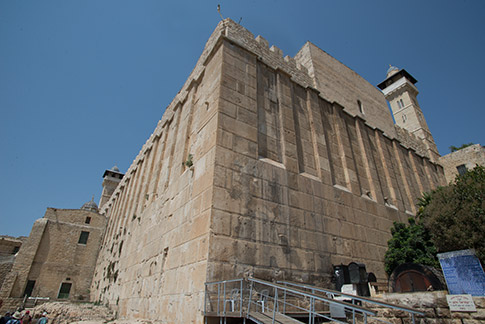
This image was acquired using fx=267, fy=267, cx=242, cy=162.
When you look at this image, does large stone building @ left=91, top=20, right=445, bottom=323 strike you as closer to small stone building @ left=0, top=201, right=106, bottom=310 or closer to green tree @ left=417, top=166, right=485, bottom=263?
green tree @ left=417, top=166, right=485, bottom=263

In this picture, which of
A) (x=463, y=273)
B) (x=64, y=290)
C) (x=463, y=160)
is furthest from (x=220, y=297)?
(x=64, y=290)

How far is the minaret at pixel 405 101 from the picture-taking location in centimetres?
2416

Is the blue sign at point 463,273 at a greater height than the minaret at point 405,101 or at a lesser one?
lesser

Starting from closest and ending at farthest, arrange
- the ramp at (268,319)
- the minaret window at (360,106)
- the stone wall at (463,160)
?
the ramp at (268,319) → the minaret window at (360,106) → the stone wall at (463,160)

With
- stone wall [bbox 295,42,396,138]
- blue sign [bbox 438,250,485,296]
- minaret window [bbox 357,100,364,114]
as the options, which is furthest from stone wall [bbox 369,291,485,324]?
minaret window [bbox 357,100,364,114]

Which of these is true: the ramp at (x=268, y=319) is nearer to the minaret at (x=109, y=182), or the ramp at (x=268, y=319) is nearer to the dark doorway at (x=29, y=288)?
the dark doorway at (x=29, y=288)

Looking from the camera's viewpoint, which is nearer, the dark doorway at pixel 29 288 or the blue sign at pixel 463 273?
the blue sign at pixel 463 273

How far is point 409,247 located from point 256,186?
5.99 meters

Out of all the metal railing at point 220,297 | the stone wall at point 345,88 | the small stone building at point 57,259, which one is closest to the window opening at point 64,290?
the small stone building at point 57,259

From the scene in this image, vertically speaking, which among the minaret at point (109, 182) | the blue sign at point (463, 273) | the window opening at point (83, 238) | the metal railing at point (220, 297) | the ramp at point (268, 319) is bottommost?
the ramp at point (268, 319)

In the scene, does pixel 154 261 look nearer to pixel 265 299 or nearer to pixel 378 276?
pixel 265 299

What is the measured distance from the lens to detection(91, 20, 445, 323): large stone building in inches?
217

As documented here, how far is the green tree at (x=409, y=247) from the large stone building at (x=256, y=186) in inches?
11.8

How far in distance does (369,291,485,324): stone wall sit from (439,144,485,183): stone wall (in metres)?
14.9
